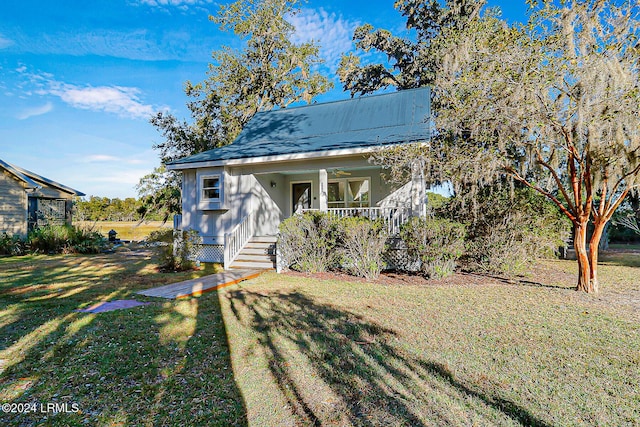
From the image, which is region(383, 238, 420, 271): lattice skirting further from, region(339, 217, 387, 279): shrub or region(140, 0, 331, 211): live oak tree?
region(140, 0, 331, 211): live oak tree

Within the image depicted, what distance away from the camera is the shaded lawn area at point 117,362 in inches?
95.3

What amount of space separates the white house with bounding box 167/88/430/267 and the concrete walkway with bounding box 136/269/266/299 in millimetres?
1389

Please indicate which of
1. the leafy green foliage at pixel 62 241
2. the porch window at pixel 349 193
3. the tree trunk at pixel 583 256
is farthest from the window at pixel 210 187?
the tree trunk at pixel 583 256

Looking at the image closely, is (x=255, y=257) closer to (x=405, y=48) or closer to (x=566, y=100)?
(x=566, y=100)

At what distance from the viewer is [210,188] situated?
11367 millimetres

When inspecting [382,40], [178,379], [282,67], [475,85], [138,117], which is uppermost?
[382,40]

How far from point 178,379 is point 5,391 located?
1386 millimetres

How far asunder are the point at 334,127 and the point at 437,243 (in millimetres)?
6823

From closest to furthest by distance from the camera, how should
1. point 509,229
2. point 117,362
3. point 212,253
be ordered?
point 117,362 → point 509,229 → point 212,253

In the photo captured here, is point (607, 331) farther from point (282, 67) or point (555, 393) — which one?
Answer: point (282, 67)

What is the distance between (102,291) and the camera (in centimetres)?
645

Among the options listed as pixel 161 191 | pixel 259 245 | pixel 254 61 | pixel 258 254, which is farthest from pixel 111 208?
pixel 258 254

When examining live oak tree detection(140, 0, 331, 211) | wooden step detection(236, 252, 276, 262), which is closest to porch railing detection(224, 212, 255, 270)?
wooden step detection(236, 252, 276, 262)

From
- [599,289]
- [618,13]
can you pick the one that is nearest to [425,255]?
[599,289]
